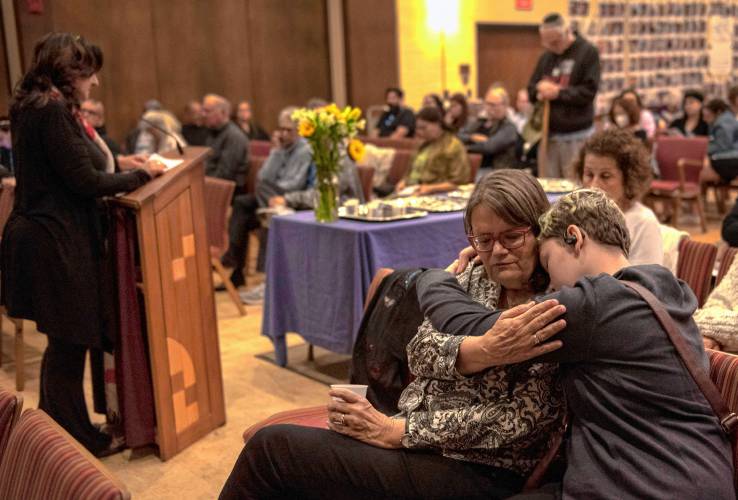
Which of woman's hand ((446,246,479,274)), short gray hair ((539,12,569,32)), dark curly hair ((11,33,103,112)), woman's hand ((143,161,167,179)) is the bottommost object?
woman's hand ((446,246,479,274))

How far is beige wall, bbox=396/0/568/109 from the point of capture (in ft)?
40.8

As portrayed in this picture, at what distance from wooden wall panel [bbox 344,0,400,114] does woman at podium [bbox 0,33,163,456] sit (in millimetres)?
8943

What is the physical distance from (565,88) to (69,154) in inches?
132

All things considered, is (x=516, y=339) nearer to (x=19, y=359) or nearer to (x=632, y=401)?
(x=632, y=401)

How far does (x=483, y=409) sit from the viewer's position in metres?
1.84

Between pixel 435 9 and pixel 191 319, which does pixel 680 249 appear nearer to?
pixel 191 319

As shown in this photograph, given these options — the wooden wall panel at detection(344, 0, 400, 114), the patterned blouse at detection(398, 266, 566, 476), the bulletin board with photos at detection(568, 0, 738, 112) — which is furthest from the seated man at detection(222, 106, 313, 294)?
the bulletin board with photos at detection(568, 0, 738, 112)

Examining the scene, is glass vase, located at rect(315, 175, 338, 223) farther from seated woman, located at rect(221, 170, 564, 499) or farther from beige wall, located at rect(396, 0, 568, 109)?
beige wall, located at rect(396, 0, 568, 109)

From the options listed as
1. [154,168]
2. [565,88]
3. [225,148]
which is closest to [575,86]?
[565,88]

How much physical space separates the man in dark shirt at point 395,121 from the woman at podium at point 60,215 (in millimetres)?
7347

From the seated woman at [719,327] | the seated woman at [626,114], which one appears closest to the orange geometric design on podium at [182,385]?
the seated woman at [719,327]

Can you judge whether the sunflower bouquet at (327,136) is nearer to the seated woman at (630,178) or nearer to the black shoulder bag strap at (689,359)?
the seated woman at (630,178)

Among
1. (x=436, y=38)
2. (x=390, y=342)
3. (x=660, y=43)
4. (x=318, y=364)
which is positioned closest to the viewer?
(x=390, y=342)

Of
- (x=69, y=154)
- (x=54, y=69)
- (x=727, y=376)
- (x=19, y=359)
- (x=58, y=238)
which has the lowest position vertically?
(x=19, y=359)
